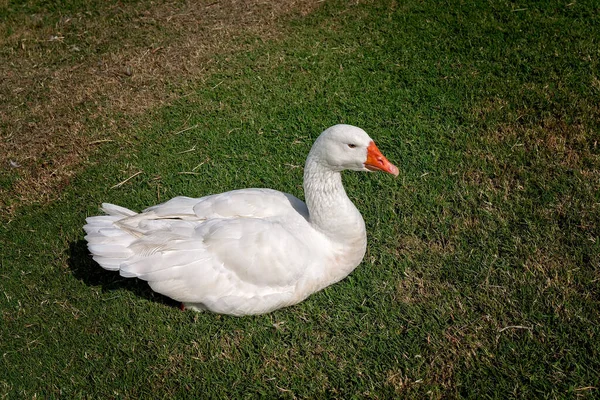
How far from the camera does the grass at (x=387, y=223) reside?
3287 millimetres

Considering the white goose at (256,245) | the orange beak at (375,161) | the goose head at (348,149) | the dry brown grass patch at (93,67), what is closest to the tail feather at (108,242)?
the white goose at (256,245)

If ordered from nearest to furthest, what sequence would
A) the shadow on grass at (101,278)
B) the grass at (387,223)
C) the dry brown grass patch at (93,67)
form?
the grass at (387,223) → the shadow on grass at (101,278) → the dry brown grass patch at (93,67)

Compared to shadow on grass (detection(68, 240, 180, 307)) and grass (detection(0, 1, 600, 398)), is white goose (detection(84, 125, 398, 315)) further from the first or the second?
shadow on grass (detection(68, 240, 180, 307))

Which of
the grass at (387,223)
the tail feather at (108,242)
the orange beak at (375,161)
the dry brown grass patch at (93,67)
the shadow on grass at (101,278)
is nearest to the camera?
the grass at (387,223)

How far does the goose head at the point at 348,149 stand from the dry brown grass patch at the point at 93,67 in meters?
3.00

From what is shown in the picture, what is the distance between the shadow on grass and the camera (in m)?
3.94

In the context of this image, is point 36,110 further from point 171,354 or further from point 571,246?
point 571,246

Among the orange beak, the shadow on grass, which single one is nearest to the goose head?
the orange beak

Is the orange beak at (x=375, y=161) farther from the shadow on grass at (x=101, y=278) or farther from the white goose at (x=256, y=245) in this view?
the shadow on grass at (x=101, y=278)

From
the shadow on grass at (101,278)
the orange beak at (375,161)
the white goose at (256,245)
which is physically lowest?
the shadow on grass at (101,278)

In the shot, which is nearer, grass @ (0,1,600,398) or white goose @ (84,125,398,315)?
grass @ (0,1,600,398)

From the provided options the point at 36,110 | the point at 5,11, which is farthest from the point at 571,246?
the point at 5,11

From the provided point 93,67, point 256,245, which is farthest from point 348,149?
point 93,67

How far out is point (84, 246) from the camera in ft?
14.5
